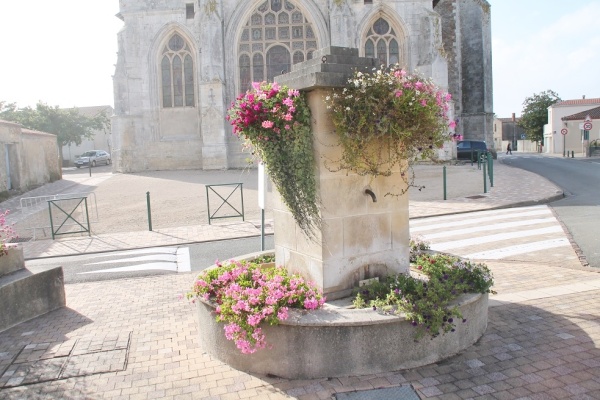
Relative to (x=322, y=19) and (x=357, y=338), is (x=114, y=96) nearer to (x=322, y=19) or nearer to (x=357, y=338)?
(x=322, y=19)

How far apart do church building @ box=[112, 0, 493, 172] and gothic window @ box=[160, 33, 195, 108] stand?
0.17ft

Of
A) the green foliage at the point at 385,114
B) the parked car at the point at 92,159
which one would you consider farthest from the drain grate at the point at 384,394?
the parked car at the point at 92,159

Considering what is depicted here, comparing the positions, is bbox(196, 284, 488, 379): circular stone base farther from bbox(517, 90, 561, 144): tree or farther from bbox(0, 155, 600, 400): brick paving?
bbox(517, 90, 561, 144): tree

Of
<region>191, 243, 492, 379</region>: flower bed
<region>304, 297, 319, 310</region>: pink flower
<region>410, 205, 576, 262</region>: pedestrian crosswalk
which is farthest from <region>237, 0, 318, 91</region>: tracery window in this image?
<region>191, 243, 492, 379</region>: flower bed

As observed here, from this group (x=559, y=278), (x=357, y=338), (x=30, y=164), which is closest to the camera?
(x=357, y=338)

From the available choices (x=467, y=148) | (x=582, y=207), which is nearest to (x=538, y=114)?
(x=467, y=148)

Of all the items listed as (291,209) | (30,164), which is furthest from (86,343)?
(30,164)

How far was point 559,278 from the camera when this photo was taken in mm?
6152

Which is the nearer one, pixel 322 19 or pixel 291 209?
pixel 291 209

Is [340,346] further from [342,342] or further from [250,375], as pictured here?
[250,375]

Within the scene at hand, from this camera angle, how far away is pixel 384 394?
3.47m

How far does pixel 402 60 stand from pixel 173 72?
1217 cm

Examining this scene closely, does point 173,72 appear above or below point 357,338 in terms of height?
above

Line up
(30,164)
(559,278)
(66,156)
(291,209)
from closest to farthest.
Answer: (291,209) → (559,278) → (30,164) → (66,156)
